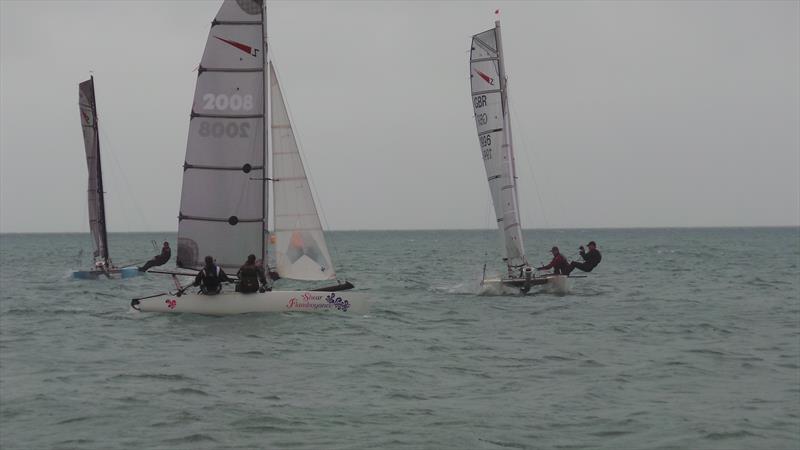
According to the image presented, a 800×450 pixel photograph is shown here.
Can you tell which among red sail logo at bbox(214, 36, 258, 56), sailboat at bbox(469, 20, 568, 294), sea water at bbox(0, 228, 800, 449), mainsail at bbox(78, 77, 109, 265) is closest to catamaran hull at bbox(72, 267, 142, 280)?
mainsail at bbox(78, 77, 109, 265)

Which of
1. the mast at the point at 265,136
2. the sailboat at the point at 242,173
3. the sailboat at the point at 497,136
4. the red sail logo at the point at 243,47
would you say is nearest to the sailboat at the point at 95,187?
the sailboat at the point at 497,136

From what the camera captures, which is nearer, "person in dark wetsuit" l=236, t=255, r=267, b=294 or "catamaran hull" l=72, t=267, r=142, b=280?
"person in dark wetsuit" l=236, t=255, r=267, b=294

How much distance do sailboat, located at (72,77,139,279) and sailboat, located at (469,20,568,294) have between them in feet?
60.5

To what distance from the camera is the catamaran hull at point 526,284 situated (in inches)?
1320

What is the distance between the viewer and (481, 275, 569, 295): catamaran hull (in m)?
33.5

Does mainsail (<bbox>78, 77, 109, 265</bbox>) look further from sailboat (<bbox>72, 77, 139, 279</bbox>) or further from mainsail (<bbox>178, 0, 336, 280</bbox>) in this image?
mainsail (<bbox>178, 0, 336, 280</bbox>)

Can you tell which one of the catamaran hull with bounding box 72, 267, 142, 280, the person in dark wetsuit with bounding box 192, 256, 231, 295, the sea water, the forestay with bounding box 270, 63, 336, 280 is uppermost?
the forestay with bounding box 270, 63, 336, 280

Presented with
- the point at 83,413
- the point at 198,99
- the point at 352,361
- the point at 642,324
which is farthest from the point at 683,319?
the point at 83,413

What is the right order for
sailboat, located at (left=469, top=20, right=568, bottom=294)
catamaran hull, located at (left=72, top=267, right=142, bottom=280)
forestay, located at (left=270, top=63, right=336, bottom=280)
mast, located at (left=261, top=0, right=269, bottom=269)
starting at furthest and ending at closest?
catamaran hull, located at (left=72, top=267, right=142, bottom=280) < sailboat, located at (left=469, top=20, right=568, bottom=294) < forestay, located at (left=270, top=63, right=336, bottom=280) < mast, located at (left=261, top=0, right=269, bottom=269)

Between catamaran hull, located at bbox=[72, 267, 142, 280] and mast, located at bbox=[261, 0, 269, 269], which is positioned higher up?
mast, located at bbox=[261, 0, 269, 269]

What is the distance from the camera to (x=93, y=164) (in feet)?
144

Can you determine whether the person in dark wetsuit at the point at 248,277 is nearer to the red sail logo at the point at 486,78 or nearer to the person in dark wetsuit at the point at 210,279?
the person in dark wetsuit at the point at 210,279

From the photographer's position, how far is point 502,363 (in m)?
19.3

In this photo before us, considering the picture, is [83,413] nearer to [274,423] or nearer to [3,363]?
[274,423]
